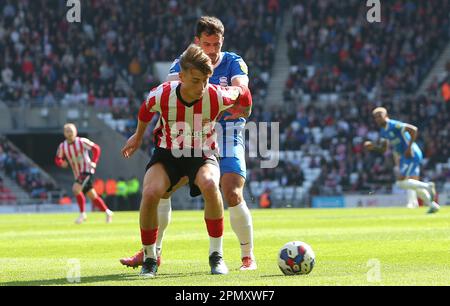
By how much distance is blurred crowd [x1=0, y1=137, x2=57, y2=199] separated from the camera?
3541 centimetres

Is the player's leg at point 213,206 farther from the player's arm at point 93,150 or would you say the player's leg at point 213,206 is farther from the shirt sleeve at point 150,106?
the player's arm at point 93,150

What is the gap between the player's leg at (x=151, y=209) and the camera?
912cm

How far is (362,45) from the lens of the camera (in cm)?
4103

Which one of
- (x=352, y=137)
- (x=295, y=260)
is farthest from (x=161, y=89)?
(x=352, y=137)

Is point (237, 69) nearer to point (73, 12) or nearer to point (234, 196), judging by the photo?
point (234, 196)

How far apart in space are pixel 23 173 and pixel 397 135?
15.5 meters

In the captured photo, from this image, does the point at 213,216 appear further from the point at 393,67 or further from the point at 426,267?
the point at 393,67

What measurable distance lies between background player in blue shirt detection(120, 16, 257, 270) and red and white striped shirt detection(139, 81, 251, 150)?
51 cm

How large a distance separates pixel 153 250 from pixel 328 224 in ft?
38.0

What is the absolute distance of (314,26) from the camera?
4156 centimetres

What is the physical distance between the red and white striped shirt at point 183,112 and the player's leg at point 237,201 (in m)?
0.74

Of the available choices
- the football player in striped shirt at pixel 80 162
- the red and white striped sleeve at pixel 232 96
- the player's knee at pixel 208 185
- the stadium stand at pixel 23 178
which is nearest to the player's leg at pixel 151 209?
the player's knee at pixel 208 185

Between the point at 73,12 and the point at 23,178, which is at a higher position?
the point at 73,12
